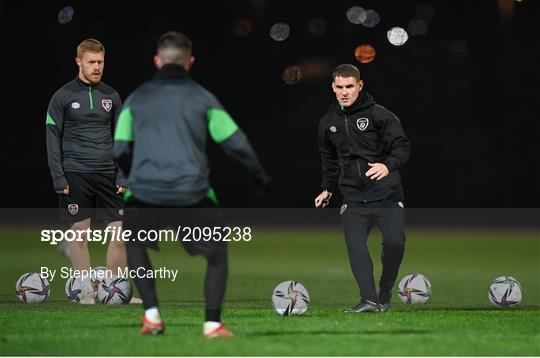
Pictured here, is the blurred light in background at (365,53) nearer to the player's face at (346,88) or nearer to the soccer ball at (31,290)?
the soccer ball at (31,290)

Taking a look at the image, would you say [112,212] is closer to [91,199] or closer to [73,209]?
[91,199]

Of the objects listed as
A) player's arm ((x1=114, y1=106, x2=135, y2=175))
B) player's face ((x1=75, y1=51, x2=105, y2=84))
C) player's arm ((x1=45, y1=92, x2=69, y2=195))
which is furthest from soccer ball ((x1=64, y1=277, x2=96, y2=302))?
player's arm ((x1=114, y1=106, x2=135, y2=175))

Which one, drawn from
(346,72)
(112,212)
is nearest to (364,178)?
(346,72)

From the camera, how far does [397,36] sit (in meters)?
40.0

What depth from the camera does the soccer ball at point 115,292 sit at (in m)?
12.5

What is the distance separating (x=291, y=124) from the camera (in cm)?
3556

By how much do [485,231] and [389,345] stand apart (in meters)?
21.3

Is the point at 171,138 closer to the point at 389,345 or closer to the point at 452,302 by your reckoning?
the point at 389,345

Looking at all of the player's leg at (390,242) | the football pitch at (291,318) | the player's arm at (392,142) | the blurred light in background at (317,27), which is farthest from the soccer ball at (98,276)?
the blurred light in background at (317,27)

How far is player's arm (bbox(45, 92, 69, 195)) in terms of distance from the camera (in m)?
12.8

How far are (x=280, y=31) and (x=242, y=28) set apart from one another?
4.54ft

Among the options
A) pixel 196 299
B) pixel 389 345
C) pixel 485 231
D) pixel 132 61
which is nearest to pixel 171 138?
pixel 389 345

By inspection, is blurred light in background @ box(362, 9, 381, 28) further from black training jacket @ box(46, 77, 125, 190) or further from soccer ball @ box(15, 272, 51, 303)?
soccer ball @ box(15, 272, 51, 303)

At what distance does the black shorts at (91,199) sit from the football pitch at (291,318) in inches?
37.8
